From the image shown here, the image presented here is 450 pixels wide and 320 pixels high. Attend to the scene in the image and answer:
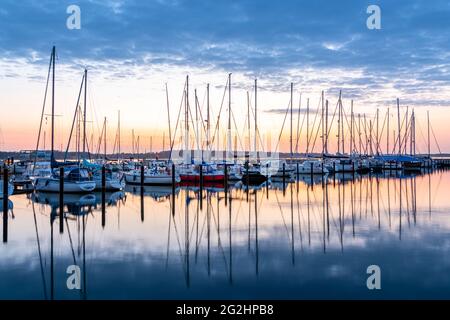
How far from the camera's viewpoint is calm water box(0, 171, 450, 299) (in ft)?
37.5

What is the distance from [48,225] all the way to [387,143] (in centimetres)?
9255

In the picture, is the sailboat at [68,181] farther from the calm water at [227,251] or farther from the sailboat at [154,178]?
the sailboat at [154,178]

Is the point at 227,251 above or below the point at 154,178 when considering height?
below

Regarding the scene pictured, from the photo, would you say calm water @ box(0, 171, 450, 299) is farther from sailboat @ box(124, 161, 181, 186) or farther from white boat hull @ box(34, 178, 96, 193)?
sailboat @ box(124, 161, 181, 186)

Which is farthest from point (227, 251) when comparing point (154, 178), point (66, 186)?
point (154, 178)

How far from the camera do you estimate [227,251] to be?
1568 cm

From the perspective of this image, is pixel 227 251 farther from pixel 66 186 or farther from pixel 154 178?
pixel 154 178

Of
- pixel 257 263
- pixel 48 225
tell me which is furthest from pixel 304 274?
pixel 48 225

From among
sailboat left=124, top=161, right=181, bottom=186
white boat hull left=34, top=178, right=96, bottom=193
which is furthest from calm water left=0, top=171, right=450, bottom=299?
sailboat left=124, top=161, right=181, bottom=186

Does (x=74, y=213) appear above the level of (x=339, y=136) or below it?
below
